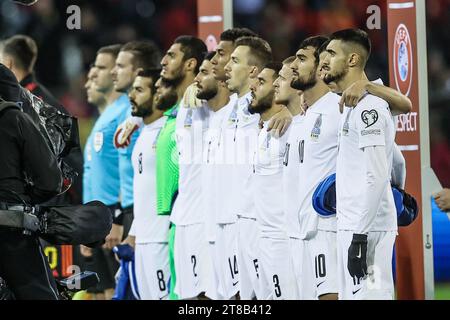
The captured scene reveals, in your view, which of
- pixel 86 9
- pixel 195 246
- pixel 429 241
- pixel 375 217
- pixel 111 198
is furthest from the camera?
pixel 86 9

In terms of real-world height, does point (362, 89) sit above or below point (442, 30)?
below

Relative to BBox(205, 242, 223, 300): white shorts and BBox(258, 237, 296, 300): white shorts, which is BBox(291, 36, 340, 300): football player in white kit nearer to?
BBox(258, 237, 296, 300): white shorts

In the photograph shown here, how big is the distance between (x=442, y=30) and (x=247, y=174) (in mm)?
4500

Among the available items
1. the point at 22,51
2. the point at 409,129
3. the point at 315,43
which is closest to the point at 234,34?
the point at 315,43

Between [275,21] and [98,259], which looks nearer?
[98,259]

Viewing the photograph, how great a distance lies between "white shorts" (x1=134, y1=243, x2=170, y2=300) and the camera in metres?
9.59

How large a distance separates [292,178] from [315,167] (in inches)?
14.4

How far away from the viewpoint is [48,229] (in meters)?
5.97

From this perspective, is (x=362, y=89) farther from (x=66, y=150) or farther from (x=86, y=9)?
(x=86, y=9)

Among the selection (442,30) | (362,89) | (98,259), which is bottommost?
(98,259)

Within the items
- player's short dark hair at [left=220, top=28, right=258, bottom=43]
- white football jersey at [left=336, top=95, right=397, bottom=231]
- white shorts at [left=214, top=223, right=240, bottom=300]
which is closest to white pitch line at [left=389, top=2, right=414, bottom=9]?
player's short dark hair at [left=220, top=28, right=258, bottom=43]

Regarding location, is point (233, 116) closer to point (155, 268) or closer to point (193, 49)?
point (193, 49)

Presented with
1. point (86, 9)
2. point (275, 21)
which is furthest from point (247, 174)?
point (86, 9)

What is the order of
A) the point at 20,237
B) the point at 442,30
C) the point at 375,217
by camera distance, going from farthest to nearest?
the point at 442,30 < the point at 375,217 < the point at 20,237
